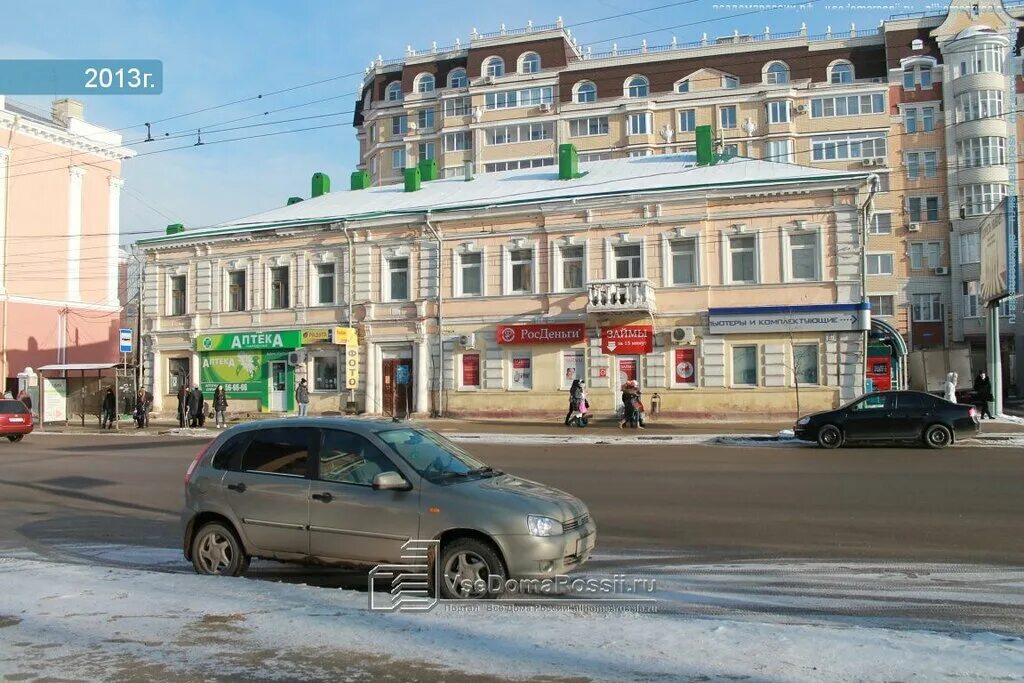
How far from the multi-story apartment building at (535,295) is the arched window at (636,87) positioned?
30192 mm

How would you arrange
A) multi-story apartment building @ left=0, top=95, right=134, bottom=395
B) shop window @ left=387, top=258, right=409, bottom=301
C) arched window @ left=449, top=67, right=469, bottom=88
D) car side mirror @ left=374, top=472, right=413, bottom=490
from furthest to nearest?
1. arched window @ left=449, top=67, right=469, bottom=88
2. multi-story apartment building @ left=0, top=95, right=134, bottom=395
3. shop window @ left=387, top=258, right=409, bottom=301
4. car side mirror @ left=374, top=472, right=413, bottom=490

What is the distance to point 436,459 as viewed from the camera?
7598 mm

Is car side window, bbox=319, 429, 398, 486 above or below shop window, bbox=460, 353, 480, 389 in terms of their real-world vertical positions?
below

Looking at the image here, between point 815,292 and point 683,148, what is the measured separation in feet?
117

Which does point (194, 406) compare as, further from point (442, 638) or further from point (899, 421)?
point (442, 638)

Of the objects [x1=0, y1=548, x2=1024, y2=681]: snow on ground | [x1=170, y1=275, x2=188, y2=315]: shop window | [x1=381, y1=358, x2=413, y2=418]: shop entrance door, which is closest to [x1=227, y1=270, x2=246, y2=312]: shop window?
[x1=170, y1=275, x2=188, y2=315]: shop window

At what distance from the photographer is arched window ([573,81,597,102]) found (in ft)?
215

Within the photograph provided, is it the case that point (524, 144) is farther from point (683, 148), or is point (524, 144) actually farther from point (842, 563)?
point (842, 563)

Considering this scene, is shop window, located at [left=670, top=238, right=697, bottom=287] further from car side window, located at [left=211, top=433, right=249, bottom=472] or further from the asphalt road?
car side window, located at [left=211, top=433, right=249, bottom=472]

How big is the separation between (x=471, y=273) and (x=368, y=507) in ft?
88.5

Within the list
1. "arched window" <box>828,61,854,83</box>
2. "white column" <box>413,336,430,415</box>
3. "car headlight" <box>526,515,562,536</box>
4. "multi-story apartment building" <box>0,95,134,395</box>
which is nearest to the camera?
"car headlight" <box>526,515,562,536</box>

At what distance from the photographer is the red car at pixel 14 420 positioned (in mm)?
28906

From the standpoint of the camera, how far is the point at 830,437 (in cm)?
2116

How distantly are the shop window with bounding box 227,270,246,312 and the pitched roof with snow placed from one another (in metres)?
1.92
